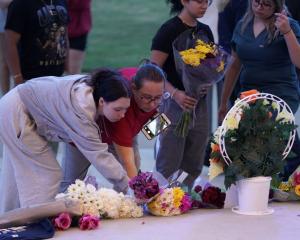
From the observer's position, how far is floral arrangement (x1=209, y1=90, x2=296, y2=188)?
307cm

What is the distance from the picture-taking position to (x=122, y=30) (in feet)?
25.7

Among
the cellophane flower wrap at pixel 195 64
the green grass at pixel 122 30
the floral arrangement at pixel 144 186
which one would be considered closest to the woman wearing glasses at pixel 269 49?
the cellophane flower wrap at pixel 195 64

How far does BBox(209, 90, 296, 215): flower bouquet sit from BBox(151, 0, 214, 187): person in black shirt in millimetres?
631

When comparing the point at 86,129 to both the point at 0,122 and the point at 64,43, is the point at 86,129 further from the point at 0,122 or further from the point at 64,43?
the point at 64,43

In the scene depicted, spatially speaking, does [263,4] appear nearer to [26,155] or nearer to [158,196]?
[158,196]

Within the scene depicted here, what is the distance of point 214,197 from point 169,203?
10.0 inches

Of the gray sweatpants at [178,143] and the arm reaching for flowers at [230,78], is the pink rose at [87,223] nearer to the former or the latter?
the gray sweatpants at [178,143]

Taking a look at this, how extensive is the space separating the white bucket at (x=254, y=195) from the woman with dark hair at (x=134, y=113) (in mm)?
463

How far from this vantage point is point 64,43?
4.16 metres

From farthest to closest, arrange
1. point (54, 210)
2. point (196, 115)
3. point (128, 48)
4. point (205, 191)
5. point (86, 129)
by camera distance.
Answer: point (128, 48) → point (196, 115) → point (205, 191) → point (86, 129) → point (54, 210)

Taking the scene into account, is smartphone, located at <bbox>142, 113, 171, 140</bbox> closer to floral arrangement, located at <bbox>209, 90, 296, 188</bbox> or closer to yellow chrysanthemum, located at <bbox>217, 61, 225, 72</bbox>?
floral arrangement, located at <bbox>209, 90, 296, 188</bbox>

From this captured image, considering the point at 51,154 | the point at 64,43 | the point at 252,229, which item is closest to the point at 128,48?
the point at 64,43

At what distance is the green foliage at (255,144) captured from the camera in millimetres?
3070

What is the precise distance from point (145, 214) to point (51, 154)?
51cm
